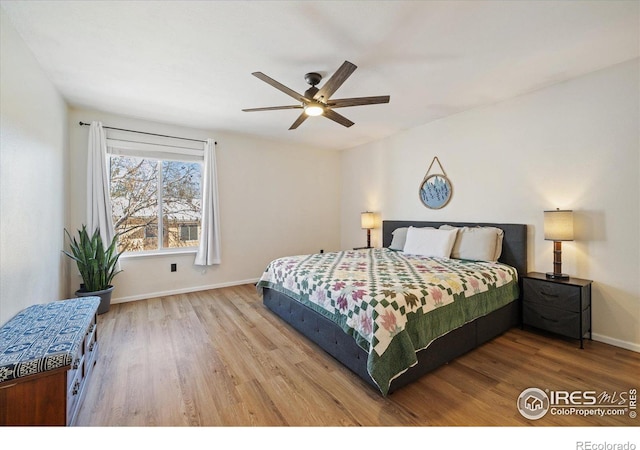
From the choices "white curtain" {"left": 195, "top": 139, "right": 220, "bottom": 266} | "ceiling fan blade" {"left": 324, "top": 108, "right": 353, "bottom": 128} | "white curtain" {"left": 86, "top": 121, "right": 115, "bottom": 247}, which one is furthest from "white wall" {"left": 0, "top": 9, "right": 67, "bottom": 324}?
"ceiling fan blade" {"left": 324, "top": 108, "right": 353, "bottom": 128}

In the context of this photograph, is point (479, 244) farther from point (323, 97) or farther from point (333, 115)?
point (323, 97)

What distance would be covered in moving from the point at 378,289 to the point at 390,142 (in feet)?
10.9

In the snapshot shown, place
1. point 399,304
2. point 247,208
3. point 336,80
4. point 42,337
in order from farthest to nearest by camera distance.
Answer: point 247,208 < point 336,80 < point 399,304 < point 42,337

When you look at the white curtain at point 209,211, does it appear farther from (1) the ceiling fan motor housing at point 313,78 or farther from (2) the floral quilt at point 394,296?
(1) the ceiling fan motor housing at point 313,78

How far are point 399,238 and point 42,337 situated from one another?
12.5 feet

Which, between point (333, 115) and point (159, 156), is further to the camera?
point (159, 156)

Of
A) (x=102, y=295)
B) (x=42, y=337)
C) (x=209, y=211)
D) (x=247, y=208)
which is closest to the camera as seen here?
(x=42, y=337)

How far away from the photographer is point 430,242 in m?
3.49

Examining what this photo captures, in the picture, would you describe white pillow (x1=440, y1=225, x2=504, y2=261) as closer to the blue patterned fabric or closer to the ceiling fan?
the ceiling fan

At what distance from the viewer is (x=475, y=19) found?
189 centimetres

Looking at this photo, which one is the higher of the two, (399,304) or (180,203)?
(180,203)

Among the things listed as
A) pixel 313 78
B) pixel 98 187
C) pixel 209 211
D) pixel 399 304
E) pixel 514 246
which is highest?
pixel 313 78

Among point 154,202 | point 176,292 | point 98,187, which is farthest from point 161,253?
point 98,187
